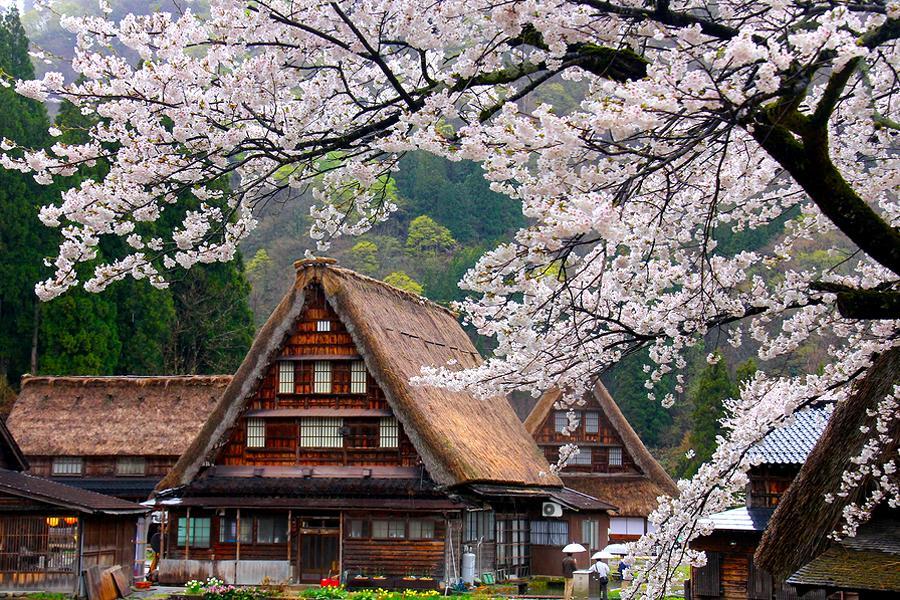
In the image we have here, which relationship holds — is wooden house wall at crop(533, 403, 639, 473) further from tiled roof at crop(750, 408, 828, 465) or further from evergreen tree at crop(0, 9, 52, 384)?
evergreen tree at crop(0, 9, 52, 384)

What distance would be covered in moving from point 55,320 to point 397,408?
701 inches

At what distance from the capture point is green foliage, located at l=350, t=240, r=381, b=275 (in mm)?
57375

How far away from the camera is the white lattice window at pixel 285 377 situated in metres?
21.7

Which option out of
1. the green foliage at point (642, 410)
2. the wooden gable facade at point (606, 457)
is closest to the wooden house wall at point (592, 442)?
the wooden gable facade at point (606, 457)

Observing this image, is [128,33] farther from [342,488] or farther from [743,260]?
[342,488]

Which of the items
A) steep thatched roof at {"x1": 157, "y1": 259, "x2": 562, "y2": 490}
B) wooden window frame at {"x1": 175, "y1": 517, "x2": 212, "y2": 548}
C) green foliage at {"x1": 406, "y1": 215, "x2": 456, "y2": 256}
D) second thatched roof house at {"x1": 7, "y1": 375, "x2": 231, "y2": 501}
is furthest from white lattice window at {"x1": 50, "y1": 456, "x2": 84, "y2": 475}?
green foliage at {"x1": 406, "y1": 215, "x2": 456, "y2": 256}

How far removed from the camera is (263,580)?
21.0 metres

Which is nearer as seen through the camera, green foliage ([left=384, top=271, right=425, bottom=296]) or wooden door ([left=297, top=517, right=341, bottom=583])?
wooden door ([left=297, top=517, right=341, bottom=583])

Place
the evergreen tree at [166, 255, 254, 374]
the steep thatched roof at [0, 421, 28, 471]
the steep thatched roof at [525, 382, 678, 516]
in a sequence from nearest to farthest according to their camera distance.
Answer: the steep thatched roof at [0, 421, 28, 471] < the steep thatched roof at [525, 382, 678, 516] < the evergreen tree at [166, 255, 254, 374]

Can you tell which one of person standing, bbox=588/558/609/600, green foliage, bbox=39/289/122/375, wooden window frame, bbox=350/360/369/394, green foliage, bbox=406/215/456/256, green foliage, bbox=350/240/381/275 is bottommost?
person standing, bbox=588/558/609/600

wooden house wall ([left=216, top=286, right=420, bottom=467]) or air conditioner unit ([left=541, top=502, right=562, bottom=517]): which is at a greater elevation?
wooden house wall ([left=216, top=286, right=420, bottom=467])

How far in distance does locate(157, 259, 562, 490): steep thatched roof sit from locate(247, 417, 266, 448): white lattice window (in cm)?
38

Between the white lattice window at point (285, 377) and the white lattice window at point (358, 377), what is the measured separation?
1264mm

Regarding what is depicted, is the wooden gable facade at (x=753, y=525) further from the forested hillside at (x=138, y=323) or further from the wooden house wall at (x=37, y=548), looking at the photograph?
the wooden house wall at (x=37, y=548)
